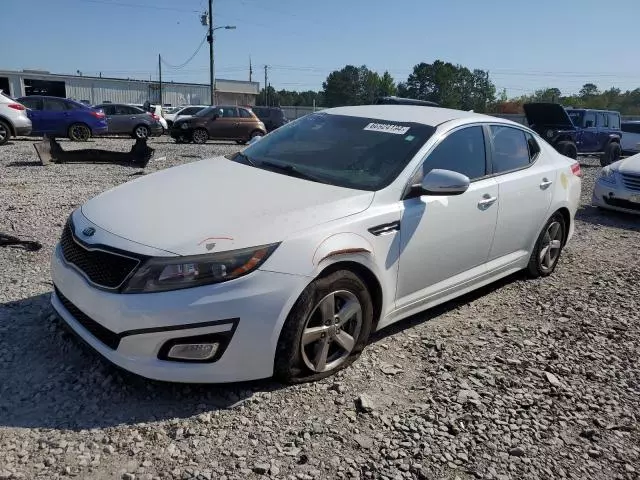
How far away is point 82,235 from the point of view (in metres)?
3.06

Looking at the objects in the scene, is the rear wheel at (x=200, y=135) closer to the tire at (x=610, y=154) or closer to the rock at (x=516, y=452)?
the tire at (x=610, y=154)

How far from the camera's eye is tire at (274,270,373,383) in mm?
2895

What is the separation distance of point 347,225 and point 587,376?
188 centimetres

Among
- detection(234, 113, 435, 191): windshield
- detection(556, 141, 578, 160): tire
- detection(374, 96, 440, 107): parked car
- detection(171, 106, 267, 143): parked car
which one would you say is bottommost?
detection(171, 106, 267, 143): parked car

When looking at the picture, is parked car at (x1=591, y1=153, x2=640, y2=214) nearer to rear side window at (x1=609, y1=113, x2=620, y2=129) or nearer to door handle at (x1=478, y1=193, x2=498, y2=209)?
door handle at (x1=478, y1=193, x2=498, y2=209)

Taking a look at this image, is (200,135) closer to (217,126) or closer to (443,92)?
(217,126)

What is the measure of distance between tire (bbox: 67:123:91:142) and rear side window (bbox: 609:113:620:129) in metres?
18.1

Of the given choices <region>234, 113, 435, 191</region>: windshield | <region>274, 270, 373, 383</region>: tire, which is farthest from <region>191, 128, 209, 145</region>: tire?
<region>274, 270, 373, 383</region>: tire

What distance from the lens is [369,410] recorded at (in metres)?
2.94

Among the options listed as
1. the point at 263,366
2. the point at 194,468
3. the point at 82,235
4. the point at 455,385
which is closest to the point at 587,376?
the point at 455,385

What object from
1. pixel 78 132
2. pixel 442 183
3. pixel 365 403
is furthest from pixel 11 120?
pixel 365 403

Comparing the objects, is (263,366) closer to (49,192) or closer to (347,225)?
(347,225)

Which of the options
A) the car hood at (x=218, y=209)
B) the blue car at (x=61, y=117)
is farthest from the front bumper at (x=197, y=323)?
the blue car at (x=61, y=117)

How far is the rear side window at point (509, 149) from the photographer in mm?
4458
